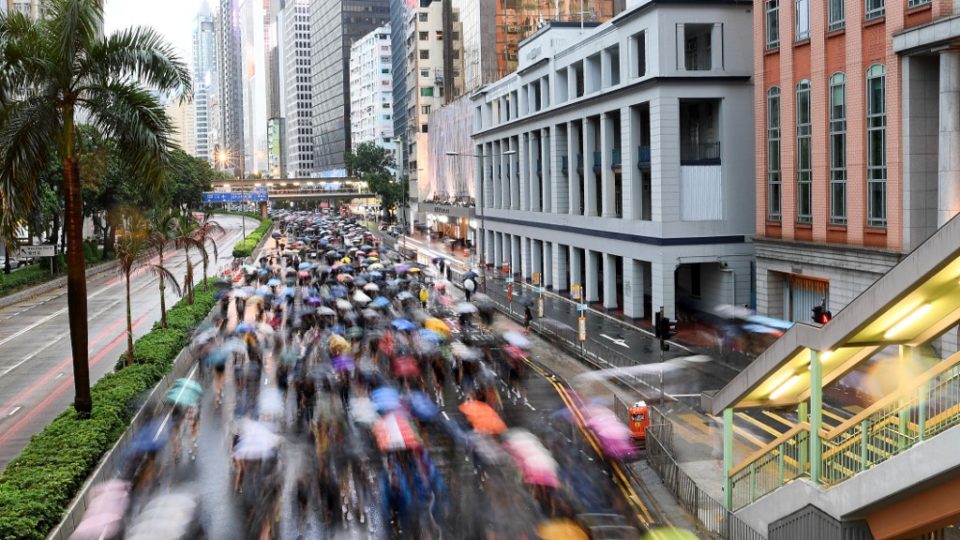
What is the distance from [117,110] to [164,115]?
3.92ft

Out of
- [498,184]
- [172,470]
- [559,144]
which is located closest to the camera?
[172,470]

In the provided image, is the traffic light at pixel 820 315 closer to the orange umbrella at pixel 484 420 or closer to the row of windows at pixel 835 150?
→ the row of windows at pixel 835 150

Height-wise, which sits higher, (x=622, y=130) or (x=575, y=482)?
(x=622, y=130)

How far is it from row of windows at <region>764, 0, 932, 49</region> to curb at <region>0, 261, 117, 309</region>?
158ft

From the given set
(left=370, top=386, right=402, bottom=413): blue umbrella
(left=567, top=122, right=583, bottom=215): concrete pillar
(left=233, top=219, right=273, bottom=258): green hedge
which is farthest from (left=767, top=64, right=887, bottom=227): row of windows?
(left=233, top=219, right=273, bottom=258): green hedge

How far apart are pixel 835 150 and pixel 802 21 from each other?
569 centimetres

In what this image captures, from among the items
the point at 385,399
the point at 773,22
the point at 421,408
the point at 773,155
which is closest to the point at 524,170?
the point at 773,155

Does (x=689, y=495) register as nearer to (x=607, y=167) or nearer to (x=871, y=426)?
(x=871, y=426)

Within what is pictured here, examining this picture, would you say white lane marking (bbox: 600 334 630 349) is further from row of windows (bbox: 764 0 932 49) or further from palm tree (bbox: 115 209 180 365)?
palm tree (bbox: 115 209 180 365)

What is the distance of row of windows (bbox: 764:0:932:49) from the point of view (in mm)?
32188

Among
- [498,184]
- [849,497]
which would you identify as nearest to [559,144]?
[498,184]

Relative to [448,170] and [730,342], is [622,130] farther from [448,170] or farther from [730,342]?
[448,170]

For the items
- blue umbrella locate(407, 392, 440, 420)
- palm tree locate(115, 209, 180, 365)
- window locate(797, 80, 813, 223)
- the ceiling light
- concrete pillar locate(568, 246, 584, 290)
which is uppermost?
window locate(797, 80, 813, 223)

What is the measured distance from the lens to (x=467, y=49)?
11156 cm
